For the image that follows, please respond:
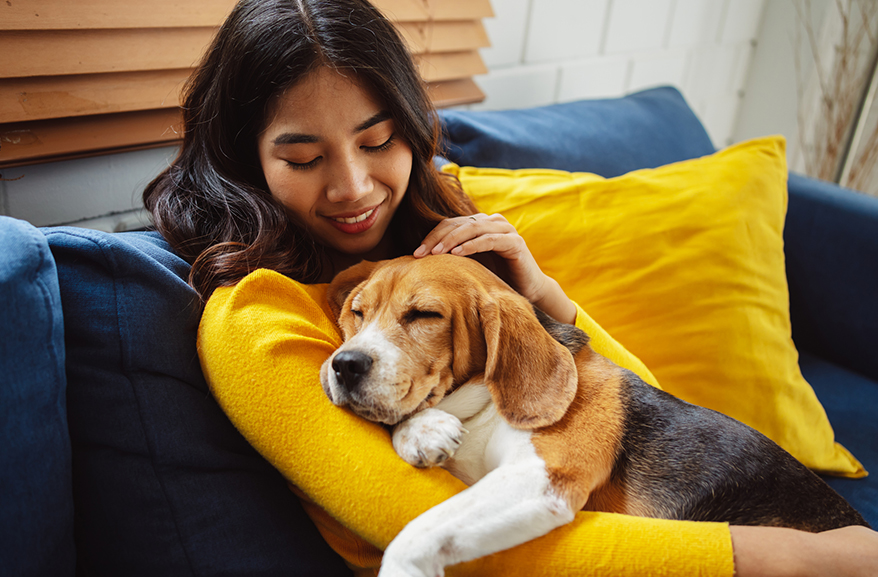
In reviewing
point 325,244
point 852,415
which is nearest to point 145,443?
point 325,244

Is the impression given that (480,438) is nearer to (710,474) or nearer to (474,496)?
(474,496)

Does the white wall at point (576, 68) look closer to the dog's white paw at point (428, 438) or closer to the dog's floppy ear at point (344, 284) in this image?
the dog's floppy ear at point (344, 284)

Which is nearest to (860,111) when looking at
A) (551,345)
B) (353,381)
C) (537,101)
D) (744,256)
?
(537,101)

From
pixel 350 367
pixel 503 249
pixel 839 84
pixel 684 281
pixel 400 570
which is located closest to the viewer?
pixel 400 570

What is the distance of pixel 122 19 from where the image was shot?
1374 mm

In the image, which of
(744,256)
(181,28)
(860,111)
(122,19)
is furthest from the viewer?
(860,111)

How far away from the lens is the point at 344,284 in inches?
46.9

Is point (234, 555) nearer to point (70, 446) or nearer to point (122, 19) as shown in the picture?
point (70, 446)

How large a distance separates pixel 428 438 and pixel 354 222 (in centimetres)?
55

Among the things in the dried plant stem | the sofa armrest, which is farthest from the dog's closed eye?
the dried plant stem

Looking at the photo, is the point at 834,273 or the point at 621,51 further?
the point at 621,51

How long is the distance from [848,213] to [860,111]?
104 inches

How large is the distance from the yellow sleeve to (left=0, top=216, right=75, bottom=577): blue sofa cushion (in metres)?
0.23

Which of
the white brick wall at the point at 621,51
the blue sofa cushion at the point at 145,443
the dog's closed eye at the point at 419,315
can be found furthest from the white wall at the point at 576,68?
the dog's closed eye at the point at 419,315
